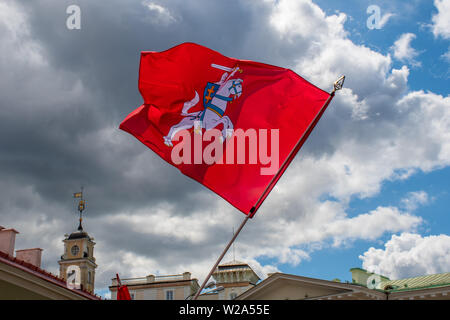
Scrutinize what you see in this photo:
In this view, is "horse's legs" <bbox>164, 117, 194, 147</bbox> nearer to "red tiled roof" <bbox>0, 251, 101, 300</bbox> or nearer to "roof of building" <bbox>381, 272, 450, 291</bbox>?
"red tiled roof" <bbox>0, 251, 101, 300</bbox>

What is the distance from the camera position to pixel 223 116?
40.1ft

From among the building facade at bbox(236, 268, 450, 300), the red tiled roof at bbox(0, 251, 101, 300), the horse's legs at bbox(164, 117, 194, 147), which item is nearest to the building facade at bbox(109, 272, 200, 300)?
the building facade at bbox(236, 268, 450, 300)

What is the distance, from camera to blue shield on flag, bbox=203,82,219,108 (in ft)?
40.5

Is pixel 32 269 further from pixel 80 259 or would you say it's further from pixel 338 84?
Result: pixel 80 259

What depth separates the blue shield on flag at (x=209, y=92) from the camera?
1235 centimetres

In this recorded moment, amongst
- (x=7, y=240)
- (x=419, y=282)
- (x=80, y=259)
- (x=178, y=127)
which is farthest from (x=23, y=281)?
(x=80, y=259)

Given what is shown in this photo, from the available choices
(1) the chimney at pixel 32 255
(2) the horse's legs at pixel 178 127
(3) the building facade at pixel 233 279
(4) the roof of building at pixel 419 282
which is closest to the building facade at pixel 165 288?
(3) the building facade at pixel 233 279

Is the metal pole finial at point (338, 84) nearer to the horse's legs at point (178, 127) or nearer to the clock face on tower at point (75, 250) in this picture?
the horse's legs at point (178, 127)

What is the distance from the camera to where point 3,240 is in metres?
19.6

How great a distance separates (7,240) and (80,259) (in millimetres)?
61834

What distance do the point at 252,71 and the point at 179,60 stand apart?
180 centimetres

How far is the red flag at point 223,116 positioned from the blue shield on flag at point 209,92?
0.08 feet
